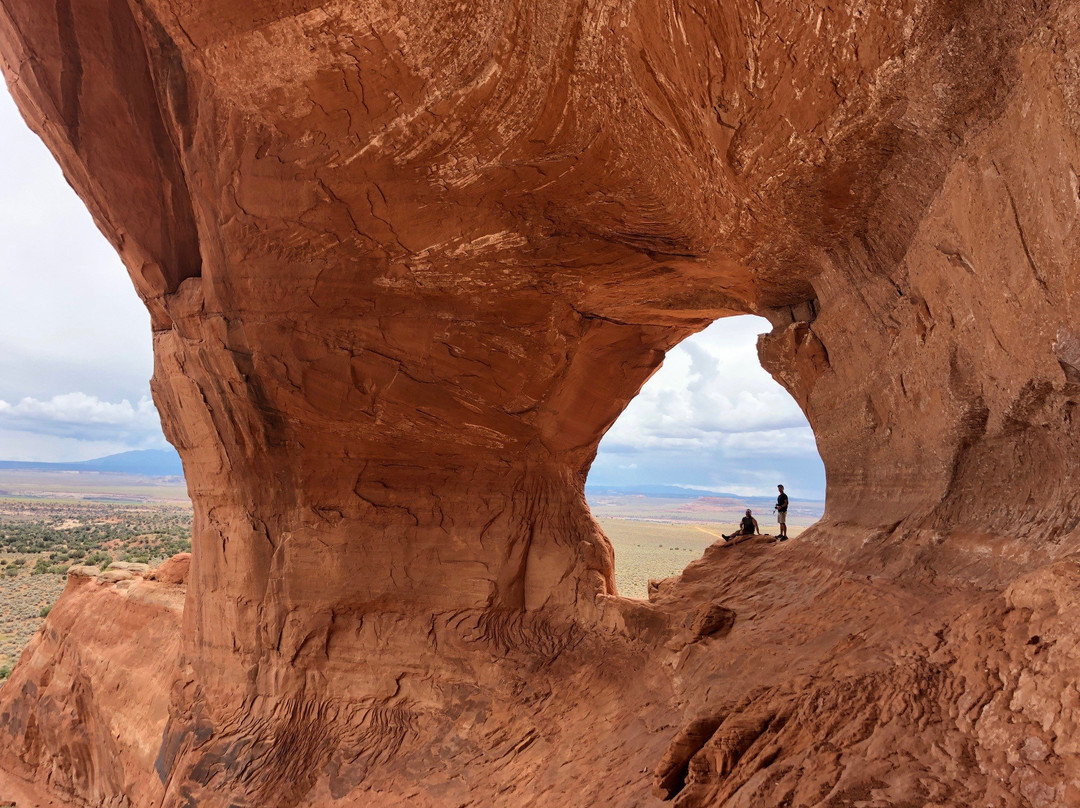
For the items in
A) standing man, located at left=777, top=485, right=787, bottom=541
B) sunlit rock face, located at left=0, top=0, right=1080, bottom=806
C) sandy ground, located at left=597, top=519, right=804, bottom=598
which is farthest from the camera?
sandy ground, located at left=597, top=519, right=804, bottom=598

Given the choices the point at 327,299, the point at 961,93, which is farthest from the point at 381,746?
the point at 961,93

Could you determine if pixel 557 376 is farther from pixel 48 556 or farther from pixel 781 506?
pixel 48 556

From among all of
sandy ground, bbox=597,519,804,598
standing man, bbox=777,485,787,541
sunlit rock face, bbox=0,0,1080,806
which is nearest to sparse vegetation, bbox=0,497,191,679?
sunlit rock face, bbox=0,0,1080,806

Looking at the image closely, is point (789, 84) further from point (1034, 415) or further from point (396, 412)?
point (396, 412)

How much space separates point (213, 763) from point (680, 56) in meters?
10.1

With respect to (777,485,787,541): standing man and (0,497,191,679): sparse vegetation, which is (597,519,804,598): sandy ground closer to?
(777,485,787,541): standing man

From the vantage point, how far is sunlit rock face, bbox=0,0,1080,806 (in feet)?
12.1

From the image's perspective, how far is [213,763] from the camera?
8.91 metres

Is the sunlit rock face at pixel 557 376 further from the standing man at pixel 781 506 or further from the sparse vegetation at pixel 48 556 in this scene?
the sparse vegetation at pixel 48 556

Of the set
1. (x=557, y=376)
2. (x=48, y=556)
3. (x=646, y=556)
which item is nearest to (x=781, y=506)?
(x=557, y=376)

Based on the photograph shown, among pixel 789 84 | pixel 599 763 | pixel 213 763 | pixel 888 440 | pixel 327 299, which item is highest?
pixel 789 84

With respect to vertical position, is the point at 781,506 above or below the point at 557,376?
below

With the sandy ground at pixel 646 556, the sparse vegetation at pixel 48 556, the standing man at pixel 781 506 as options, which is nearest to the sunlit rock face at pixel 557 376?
the standing man at pixel 781 506

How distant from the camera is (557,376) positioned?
978cm
